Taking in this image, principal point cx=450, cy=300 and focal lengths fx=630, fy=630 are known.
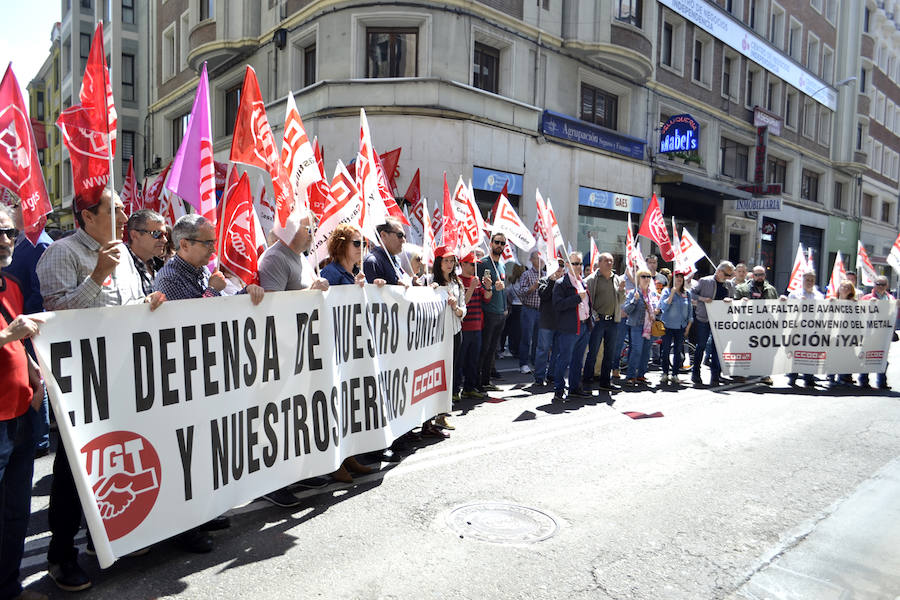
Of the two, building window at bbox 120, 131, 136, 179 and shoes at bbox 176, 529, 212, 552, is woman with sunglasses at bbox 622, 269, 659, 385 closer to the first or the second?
shoes at bbox 176, 529, 212, 552

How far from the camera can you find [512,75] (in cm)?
1688

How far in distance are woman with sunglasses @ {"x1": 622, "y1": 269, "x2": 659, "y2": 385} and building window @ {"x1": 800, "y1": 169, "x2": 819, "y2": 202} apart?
27444mm

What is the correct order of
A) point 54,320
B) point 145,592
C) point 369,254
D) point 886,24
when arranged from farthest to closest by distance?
point 886,24
point 369,254
point 145,592
point 54,320

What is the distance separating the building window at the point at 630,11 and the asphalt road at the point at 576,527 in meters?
16.4

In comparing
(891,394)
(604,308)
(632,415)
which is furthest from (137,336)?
(891,394)

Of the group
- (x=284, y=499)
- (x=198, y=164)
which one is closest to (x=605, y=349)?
(x=284, y=499)

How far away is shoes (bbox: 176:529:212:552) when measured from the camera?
352cm

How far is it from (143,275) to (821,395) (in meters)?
8.90

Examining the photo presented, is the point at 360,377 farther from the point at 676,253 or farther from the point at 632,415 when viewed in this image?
the point at 676,253

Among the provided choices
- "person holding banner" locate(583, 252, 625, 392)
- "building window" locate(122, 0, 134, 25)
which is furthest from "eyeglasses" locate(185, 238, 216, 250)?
"building window" locate(122, 0, 134, 25)

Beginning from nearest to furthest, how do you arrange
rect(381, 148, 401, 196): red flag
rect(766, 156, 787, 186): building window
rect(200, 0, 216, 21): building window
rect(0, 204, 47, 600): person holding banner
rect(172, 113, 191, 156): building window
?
rect(0, 204, 47, 600): person holding banner, rect(381, 148, 401, 196): red flag, rect(200, 0, 216, 21): building window, rect(172, 113, 191, 156): building window, rect(766, 156, 787, 186): building window

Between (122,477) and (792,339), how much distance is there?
973 cm

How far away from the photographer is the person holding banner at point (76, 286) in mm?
3088

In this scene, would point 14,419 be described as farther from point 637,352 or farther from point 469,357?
point 637,352
